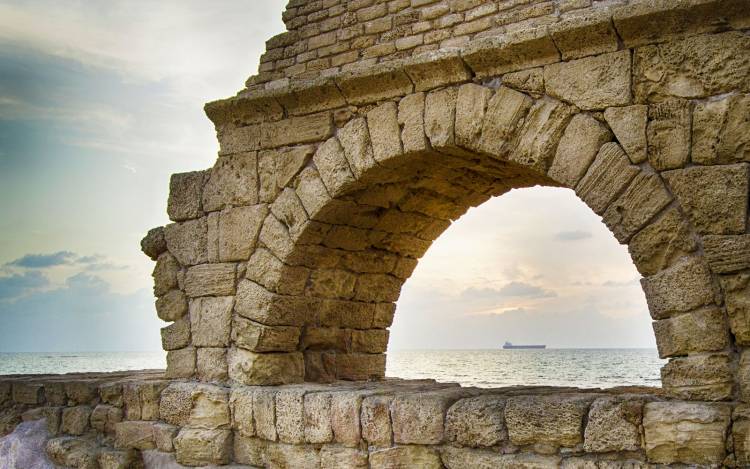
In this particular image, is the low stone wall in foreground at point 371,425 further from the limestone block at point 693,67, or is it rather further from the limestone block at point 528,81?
the limestone block at point 528,81

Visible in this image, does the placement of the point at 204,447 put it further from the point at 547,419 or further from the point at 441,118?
the point at 441,118

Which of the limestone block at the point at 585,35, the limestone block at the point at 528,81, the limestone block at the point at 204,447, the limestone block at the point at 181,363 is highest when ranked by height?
the limestone block at the point at 585,35

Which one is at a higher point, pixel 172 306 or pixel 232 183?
pixel 232 183

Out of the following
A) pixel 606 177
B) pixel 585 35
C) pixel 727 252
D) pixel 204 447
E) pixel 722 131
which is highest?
pixel 585 35

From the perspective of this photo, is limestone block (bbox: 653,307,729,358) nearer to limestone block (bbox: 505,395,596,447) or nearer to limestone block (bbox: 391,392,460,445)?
limestone block (bbox: 505,395,596,447)

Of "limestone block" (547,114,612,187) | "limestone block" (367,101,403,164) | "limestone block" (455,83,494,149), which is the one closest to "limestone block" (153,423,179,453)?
"limestone block" (367,101,403,164)

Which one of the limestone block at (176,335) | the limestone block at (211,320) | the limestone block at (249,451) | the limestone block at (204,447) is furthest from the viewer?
the limestone block at (176,335)

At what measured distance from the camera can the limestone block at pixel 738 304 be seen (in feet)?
12.3

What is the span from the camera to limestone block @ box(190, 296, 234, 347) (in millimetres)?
5828

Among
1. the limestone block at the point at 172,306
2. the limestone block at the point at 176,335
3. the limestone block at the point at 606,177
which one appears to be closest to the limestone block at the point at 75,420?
the limestone block at the point at 176,335

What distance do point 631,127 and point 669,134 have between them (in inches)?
8.1

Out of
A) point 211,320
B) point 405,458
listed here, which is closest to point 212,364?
point 211,320

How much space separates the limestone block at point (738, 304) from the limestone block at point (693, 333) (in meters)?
0.06

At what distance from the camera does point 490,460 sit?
4.24 metres
